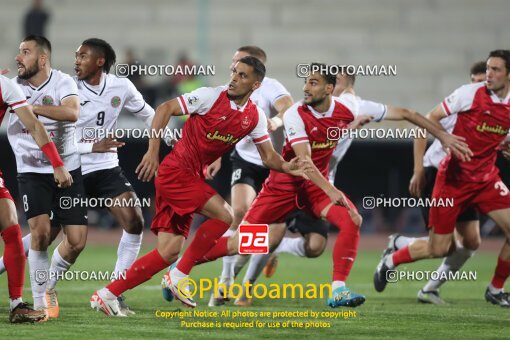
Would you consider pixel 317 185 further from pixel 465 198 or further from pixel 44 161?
pixel 44 161

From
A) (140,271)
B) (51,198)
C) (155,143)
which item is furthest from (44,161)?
(140,271)

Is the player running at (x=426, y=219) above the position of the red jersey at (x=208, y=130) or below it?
below

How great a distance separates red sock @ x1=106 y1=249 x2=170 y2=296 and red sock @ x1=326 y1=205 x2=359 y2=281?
133 cm

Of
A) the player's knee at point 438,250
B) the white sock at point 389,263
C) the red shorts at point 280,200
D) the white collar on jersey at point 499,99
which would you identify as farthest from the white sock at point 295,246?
the white collar on jersey at point 499,99

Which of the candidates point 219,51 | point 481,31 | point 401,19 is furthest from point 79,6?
point 481,31

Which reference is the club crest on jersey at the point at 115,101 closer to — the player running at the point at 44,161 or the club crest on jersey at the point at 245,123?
the player running at the point at 44,161

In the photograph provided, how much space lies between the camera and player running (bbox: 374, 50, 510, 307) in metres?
8.70

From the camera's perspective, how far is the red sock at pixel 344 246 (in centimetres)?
776

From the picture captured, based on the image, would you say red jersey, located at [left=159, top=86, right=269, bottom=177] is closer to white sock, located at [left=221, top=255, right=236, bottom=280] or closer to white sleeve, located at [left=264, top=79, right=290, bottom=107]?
white sock, located at [left=221, top=255, right=236, bottom=280]

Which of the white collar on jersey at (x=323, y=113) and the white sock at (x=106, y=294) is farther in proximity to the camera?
the white collar on jersey at (x=323, y=113)

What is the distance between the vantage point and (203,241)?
7555 mm

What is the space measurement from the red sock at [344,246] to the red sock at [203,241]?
0.93 m

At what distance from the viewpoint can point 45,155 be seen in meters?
7.17

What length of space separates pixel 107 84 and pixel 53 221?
1235 mm
